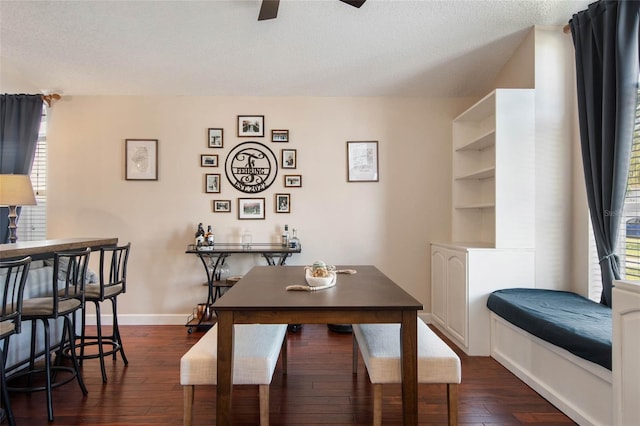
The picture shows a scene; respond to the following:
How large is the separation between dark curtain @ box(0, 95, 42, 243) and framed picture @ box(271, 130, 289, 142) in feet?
8.46

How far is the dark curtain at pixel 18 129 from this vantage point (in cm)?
377

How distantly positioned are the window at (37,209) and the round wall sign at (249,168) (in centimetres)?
216

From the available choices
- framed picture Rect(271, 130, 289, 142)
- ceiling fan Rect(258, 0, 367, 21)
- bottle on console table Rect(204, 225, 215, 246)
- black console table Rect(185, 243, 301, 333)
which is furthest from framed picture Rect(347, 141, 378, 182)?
ceiling fan Rect(258, 0, 367, 21)

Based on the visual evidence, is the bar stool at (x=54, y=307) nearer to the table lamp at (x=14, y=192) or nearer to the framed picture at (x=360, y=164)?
the table lamp at (x=14, y=192)

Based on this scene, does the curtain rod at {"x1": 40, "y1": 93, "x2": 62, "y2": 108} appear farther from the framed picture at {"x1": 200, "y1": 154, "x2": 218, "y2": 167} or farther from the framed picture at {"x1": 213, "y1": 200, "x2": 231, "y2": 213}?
the framed picture at {"x1": 213, "y1": 200, "x2": 231, "y2": 213}

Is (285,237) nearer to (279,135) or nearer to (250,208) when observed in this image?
(250,208)

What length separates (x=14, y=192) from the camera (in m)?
3.08

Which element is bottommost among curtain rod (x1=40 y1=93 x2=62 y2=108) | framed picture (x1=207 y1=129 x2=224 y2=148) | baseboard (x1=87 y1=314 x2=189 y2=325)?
baseboard (x1=87 y1=314 x2=189 y2=325)

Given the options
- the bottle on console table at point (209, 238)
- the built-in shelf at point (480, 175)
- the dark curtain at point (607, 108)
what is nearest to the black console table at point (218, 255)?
the bottle on console table at point (209, 238)

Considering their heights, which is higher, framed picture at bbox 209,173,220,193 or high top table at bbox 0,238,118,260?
framed picture at bbox 209,173,220,193

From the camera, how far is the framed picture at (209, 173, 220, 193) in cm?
385

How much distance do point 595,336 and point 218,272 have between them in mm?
3213

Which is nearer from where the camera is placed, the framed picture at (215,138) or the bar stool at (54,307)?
the bar stool at (54,307)

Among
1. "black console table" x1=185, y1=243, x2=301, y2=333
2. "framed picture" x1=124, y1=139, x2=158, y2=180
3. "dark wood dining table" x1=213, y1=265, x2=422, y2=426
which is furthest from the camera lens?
"framed picture" x1=124, y1=139, x2=158, y2=180
